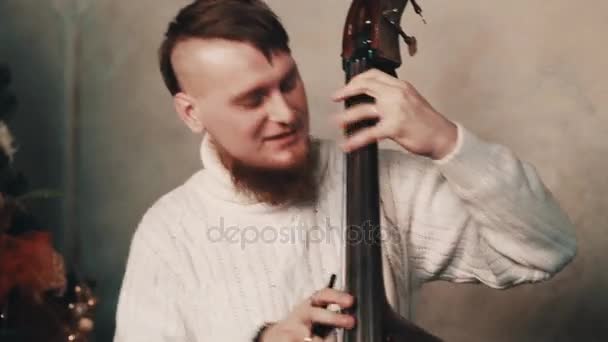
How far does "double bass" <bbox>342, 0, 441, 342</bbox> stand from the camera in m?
0.68

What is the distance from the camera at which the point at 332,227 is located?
2.69ft

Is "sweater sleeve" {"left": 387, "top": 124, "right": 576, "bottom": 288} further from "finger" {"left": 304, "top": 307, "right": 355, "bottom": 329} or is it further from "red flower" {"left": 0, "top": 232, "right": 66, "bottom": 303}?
"red flower" {"left": 0, "top": 232, "right": 66, "bottom": 303}

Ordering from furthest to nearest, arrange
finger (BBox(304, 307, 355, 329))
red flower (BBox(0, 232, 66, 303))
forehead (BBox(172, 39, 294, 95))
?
red flower (BBox(0, 232, 66, 303)) → forehead (BBox(172, 39, 294, 95)) → finger (BBox(304, 307, 355, 329))

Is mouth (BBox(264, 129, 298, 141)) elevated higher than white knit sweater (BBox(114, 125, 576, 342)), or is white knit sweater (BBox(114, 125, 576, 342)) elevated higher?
mouth (BBox(264, 129, 298, 141))

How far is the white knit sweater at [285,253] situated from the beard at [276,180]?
11 mm

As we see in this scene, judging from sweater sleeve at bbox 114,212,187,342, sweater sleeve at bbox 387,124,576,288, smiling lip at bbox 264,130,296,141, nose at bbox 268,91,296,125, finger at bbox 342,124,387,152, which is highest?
nose at bbox 268,91,296,125

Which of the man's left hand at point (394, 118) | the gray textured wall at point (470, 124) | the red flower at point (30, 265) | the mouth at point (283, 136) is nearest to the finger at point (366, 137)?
the man's left hand at point (394, 118)

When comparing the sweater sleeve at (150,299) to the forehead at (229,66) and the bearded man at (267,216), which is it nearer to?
the bearded man at (267,216)

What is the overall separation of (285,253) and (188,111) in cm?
21

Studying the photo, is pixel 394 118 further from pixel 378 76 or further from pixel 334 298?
pixel 334 298

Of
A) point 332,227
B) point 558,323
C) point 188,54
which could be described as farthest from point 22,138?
point 558,323

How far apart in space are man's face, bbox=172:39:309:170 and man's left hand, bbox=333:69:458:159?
9cm

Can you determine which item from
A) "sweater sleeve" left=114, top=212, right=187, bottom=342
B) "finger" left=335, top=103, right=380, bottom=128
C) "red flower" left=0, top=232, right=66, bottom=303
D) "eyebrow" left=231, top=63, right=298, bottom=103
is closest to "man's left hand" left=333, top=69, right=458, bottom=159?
"finger" left=335, top=103, right=380, bottom=128

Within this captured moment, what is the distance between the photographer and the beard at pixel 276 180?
31.8 inches
